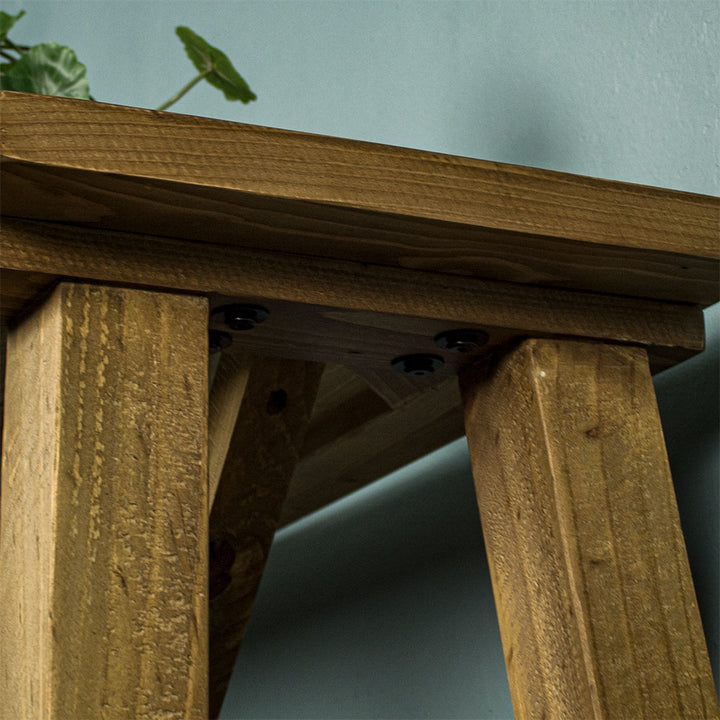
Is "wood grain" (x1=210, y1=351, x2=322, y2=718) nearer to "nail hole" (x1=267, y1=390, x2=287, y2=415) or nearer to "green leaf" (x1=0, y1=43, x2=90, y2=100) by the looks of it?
"nail hole" (x1=267, y1=390, x2=287, y2=415)

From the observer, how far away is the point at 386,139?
100 centimetres

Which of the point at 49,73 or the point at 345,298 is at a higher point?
the point at 49,73

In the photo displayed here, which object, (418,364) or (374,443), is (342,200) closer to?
(418,364)

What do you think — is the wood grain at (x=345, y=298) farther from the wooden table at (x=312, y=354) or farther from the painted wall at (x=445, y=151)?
the painted wall at (x=445, y=151)

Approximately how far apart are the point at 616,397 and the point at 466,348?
89 millimetres

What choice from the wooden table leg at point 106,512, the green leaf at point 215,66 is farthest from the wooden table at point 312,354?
the green leaf at point 215,66

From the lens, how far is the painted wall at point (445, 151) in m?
0.68

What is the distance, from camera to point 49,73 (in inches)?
42.4

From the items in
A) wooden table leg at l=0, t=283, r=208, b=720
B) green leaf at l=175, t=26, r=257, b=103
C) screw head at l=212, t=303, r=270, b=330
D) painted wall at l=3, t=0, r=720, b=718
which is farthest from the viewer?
green leaf at l=175, t=26, r=257, b=103

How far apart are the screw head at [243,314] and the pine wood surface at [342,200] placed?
0.11 ft

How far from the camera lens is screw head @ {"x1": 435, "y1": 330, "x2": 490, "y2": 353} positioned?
559 millimetres

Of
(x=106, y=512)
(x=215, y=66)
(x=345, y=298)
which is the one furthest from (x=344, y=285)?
(x=215, y=66)

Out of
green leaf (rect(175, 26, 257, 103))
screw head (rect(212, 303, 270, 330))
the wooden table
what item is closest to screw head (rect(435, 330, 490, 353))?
the wooden table

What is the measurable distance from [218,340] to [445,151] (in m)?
0.44
